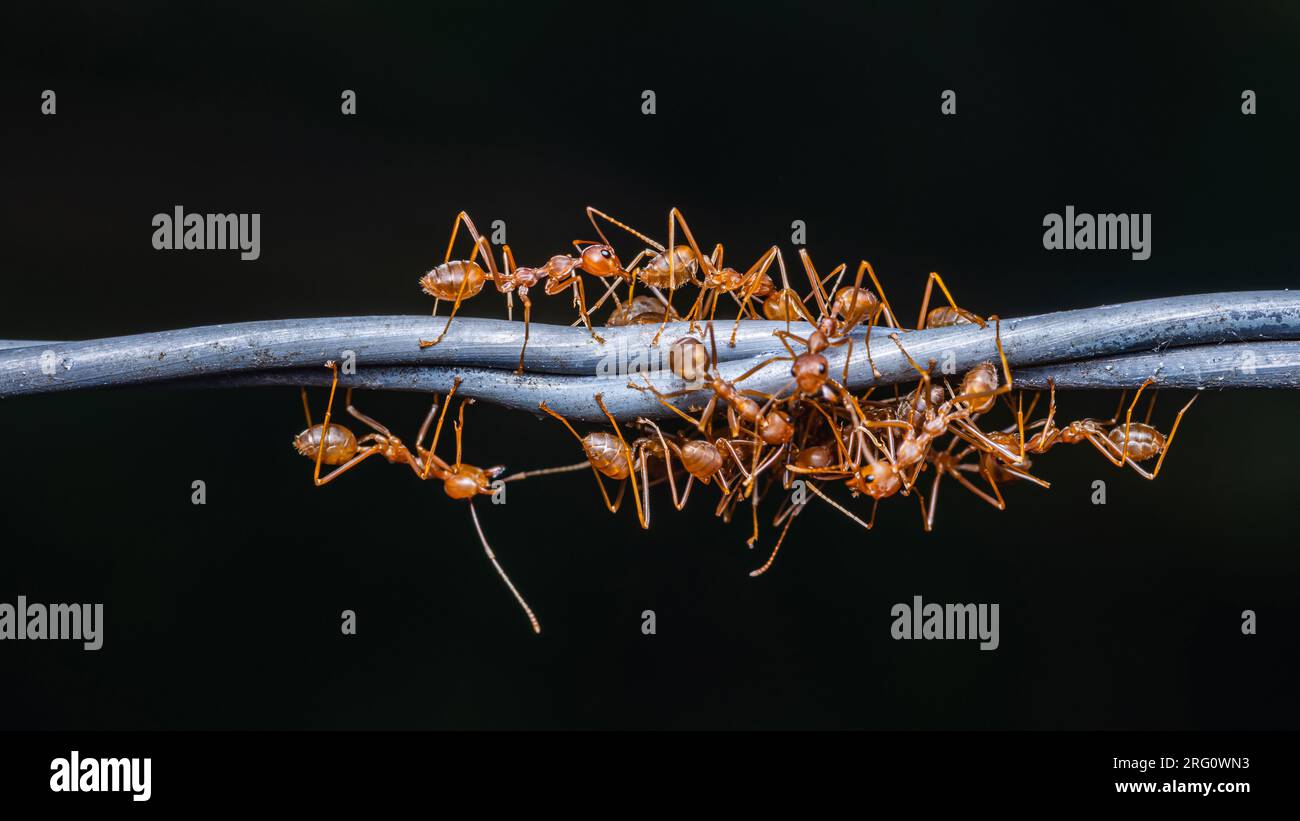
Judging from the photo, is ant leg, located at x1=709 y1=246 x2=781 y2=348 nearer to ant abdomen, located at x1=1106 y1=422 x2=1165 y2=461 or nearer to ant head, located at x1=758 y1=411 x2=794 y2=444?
ant head, located at x1=758 y1=411 x2=794 y2=444

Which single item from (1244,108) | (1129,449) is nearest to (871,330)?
(1129,449)

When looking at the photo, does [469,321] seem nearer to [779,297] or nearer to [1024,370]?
[779,297]

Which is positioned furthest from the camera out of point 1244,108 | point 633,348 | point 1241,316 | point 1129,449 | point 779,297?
point 1244,108

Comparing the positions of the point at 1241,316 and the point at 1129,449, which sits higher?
the point at 1241,316

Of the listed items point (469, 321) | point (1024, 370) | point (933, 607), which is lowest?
point (933, 607)

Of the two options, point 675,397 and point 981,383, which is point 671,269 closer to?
point 675,397

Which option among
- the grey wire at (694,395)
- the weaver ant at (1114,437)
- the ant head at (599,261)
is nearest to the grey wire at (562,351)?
the grey wire at (694,395)
